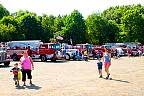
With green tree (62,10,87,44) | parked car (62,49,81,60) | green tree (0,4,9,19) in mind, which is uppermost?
green tree (0,4,9,19)

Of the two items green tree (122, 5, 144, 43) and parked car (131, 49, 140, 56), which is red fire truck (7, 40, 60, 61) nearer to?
parked car (131, 49, 140, 56)

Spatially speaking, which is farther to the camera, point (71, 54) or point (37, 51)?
point (71, 54)

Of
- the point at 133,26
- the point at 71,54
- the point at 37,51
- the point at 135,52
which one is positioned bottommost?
the point at 71,54

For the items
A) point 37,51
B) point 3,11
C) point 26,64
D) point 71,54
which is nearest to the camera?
point 26,64

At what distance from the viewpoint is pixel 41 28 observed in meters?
87.1

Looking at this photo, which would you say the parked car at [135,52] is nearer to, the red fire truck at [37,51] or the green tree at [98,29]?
the red fire truck at [37,51]

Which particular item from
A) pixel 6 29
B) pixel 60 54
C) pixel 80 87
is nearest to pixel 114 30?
pixel 6 29

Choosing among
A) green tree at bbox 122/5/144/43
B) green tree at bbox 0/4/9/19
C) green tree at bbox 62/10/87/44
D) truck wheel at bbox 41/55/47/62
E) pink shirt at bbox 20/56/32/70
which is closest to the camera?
pink shirt at bbox 20/56/32/70

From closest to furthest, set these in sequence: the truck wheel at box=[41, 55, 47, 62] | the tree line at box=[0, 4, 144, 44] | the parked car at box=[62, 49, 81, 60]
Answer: the truck wheel at box=[41, 55, 47, 62]
the parked car at box=[62, 49, 81, 60]
the tree line at box=[0, 4, 144, 44]

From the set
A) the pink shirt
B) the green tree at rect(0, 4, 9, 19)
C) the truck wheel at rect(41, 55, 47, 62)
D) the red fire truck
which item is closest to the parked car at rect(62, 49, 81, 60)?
the red fire truck

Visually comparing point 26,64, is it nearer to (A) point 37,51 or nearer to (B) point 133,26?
(A) point 37,51

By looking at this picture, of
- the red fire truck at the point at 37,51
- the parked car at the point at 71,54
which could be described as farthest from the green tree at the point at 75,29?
the red fire truck at the point at 37,51

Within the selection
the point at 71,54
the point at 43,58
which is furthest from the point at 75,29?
the point at 43,58

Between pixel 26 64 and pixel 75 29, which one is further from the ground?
pixel 75 29
